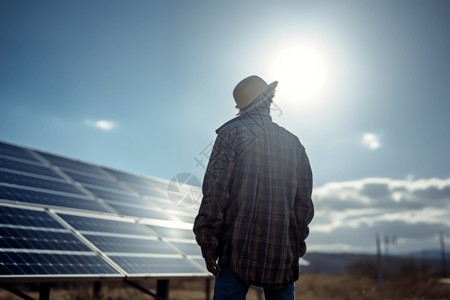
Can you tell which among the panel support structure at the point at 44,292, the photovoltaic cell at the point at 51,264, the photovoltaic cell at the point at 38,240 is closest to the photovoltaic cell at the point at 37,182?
the photovoltaic cell at the point at 38,240

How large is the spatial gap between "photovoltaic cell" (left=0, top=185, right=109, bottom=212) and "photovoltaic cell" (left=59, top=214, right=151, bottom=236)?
Answer: 0.53 metres

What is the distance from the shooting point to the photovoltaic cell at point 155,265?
263 inches

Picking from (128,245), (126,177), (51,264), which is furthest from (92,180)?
(51,264)

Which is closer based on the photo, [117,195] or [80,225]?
[80,225]

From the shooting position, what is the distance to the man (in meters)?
2.67

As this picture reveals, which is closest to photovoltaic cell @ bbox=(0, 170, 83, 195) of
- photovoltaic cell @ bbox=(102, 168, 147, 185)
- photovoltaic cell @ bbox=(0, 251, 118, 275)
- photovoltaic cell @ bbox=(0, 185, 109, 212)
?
photovoltaic cell @ bbox=(0, 185, 109, 212)

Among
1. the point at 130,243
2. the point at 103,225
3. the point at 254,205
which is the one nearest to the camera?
the point at 254,205

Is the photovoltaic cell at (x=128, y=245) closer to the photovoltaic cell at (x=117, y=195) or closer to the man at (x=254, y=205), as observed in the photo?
the photovoltaic cell at (x=117, y=195)

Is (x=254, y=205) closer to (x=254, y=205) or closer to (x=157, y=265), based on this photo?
(x=254, y=205)

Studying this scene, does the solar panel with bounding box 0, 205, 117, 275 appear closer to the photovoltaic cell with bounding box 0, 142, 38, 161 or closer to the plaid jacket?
the plaid jacket

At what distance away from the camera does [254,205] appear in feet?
9.13

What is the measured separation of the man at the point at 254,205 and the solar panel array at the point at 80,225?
133 inches

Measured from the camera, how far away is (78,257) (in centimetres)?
626

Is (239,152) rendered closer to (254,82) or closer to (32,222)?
(254,82)
